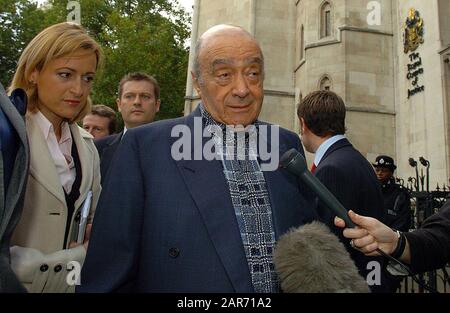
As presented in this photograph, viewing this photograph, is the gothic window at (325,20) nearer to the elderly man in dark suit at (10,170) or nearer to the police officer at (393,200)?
the police officer at (393,200)

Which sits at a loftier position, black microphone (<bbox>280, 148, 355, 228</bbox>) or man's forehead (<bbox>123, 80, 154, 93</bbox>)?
man's forehead (<bbox>123, 80, 154, 93</bbox>)

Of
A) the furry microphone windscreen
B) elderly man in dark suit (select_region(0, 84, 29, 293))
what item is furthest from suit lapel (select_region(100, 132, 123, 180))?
the furry microphone windscreen

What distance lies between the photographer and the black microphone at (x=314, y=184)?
4.65ft

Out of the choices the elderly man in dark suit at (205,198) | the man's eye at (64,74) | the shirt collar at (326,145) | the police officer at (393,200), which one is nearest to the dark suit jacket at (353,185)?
the shirt collar at (326,145)

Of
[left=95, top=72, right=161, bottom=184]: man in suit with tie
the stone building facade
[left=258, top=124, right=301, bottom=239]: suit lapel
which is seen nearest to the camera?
[left=258, top=124, right=301, bottom=239]: suit lapel

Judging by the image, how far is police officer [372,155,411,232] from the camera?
5.57 m

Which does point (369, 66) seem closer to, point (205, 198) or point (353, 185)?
point (353, 185)

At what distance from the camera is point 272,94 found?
54.4 ft

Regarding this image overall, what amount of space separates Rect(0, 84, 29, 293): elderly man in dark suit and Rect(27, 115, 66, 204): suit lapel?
0.45m

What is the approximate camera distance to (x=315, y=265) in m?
1.22

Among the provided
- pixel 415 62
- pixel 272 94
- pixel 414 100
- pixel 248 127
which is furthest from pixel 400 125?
pixel 248 127

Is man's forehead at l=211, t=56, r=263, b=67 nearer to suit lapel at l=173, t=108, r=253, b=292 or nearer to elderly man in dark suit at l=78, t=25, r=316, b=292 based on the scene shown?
elderly man in dark suit at l=78, t=25, r=316, b=292

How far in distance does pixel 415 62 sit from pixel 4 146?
14.2 meters

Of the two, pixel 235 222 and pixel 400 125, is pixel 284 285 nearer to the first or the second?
pixel 235 222
